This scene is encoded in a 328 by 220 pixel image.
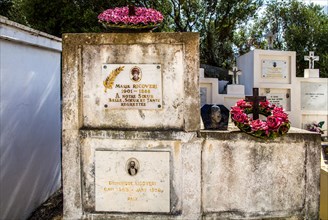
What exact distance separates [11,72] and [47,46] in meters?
1.29

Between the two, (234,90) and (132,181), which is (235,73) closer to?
(234,90)

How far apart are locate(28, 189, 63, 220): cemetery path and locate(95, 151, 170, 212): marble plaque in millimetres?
1411

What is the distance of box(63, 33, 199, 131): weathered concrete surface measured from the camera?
4.11 m

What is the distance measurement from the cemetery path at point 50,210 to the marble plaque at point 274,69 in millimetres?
6825

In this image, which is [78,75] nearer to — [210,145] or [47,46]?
[210,145]

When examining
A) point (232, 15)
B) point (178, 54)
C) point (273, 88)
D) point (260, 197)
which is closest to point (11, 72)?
point (178, 54)

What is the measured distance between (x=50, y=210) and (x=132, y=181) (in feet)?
7.63

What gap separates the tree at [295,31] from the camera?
15.4 m

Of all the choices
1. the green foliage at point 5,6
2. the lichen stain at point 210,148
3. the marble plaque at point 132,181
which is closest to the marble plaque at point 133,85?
the marble plaque at point 132,181

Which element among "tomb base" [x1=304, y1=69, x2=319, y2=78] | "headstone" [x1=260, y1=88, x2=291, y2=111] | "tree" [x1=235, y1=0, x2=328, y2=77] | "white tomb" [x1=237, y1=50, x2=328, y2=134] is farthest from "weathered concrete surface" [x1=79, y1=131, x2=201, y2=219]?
"tree" [x1=235, y1=0, x2=328, y2=77]

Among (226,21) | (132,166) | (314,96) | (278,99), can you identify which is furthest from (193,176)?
(226,21)

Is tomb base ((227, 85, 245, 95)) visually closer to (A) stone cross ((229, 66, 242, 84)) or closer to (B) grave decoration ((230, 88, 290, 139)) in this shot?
(A) stone cross ((229, 66, 242, 84))

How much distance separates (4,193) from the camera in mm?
4820

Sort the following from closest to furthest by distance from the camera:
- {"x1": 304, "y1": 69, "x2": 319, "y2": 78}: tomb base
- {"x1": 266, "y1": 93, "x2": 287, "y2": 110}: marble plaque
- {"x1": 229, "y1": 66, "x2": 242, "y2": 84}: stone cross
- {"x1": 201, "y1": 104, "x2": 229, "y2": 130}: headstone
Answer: {"x1": 201, "y1": 104, "x2": 229, "y2": 130}: headstone, {"x1": 266, "y1": 93, "x2": 287, "y2": 110}: marble plaque, {"x1": 229, "y1": 66, "x2": 242, "y2": 84}: stone cross, {"x1": 304, "y1": 69, "x2": 319, "y2": 78}: tomb base
